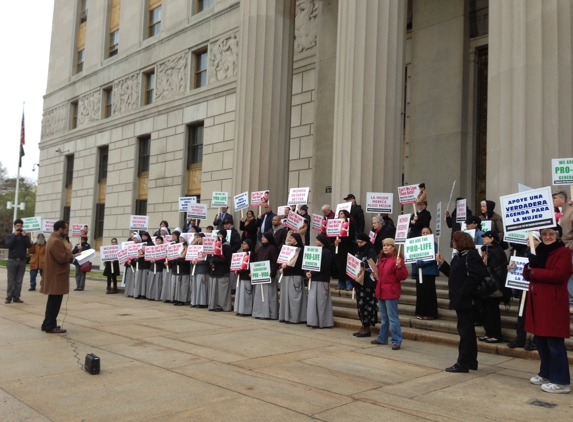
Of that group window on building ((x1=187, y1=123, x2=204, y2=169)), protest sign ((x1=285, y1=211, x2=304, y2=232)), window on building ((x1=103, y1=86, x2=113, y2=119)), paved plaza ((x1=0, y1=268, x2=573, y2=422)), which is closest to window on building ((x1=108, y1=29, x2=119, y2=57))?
window on building ((x1=103, y1=86, x2=113, y2=119))

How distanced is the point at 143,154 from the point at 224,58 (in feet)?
27.9

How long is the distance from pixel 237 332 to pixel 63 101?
32.6 m

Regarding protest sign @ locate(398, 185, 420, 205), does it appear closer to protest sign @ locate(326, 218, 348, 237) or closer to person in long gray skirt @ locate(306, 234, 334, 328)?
protest sign @ locate(326, 218, 348, 237)

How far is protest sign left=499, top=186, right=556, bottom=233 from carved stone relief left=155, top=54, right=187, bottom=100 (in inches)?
879

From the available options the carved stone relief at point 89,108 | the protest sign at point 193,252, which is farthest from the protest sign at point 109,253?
the carved stone relief at point 89,108

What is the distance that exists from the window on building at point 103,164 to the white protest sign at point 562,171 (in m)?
29.0

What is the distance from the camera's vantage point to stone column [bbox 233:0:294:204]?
57.9 ft

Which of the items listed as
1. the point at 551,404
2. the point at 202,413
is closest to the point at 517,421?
the point at 551,404

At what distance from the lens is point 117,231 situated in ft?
101

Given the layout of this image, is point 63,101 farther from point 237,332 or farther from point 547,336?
point 547,336

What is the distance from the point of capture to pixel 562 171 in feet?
30.3

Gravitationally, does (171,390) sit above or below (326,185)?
below

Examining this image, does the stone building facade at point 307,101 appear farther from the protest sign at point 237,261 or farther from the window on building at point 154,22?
the protest sign at point 237,261

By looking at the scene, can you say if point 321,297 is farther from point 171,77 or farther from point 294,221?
point 171,77
